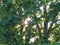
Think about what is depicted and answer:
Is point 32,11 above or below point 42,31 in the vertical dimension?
above

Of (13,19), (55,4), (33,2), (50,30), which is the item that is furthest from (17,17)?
(50,30)

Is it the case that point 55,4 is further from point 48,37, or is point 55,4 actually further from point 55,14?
point 48,37

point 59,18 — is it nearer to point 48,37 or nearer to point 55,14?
point 55,14

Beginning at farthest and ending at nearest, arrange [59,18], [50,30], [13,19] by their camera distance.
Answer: [50,30], [59,18], [13,19]

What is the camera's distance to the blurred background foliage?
8.91 metres

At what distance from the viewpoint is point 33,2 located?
29.4 ft

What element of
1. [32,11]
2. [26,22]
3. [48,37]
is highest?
[32,11]

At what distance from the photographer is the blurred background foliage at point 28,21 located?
891cm

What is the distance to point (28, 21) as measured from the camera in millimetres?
9586

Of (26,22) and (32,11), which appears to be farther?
(26,22)

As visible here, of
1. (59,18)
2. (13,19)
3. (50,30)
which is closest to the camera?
(13,19)

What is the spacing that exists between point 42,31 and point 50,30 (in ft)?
1.28

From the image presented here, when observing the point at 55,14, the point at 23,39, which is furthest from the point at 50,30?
the point at 23,39

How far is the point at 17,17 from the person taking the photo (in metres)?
8.91
